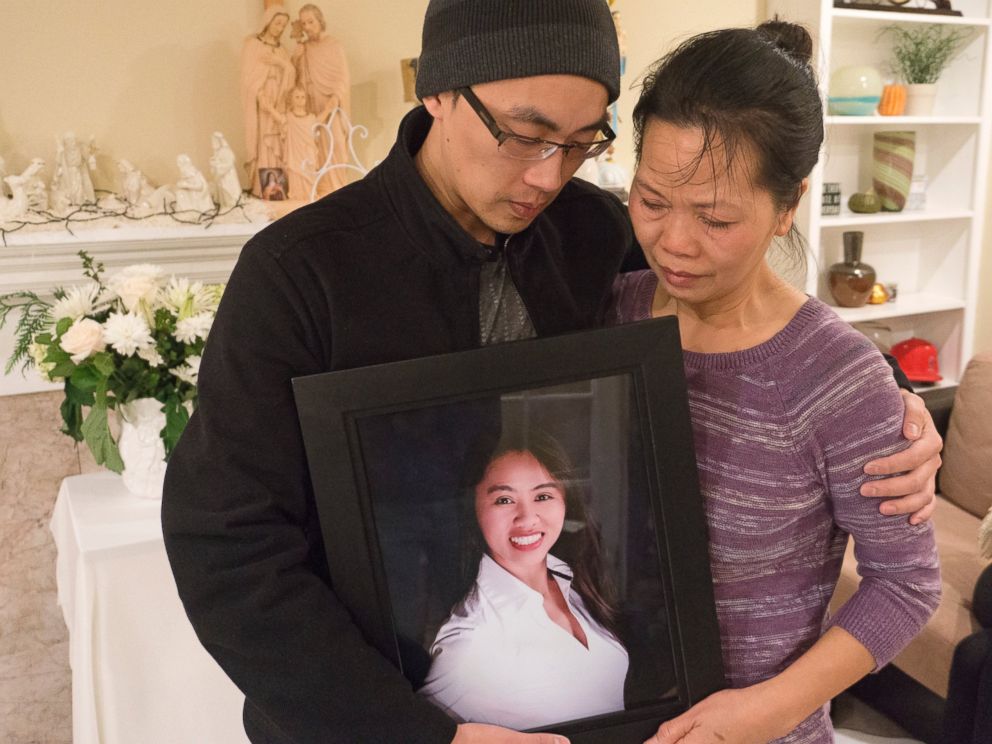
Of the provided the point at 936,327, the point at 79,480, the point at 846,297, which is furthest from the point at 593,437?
the point at 936,327

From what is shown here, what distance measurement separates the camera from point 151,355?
5.45 feet

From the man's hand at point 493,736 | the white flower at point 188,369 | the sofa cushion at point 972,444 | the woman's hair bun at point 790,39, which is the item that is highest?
the woman's hair bun at point 790,39

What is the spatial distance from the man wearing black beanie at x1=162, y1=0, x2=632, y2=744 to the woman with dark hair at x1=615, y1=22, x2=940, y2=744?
10 cm

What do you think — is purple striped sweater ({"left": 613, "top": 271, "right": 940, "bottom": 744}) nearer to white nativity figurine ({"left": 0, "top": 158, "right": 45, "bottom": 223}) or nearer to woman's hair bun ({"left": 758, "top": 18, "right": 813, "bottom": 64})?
woman's hair bun ({"left": 758, "top": 18, "right": 813, "bottom": 64})

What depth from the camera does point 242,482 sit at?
789 mm

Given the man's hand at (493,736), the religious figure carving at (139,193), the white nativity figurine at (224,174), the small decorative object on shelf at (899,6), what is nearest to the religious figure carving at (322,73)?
the white nativity figurine at (224,174)

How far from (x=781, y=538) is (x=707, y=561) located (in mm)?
112

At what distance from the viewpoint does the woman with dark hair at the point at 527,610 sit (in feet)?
2.69

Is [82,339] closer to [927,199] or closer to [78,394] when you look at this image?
[78,394]

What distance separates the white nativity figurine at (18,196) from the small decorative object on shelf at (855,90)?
262 cm

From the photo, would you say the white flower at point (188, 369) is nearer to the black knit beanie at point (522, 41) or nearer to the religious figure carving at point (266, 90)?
the religious figure carving at point (266, 90)

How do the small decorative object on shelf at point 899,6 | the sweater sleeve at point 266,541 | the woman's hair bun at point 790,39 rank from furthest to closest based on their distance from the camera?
1. the small decorative object on shelf at point 899,6
2. the woman's hair bun at point 790,39
3. the sweater sleeve at point 266,541

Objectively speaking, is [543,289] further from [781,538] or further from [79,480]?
[79,480]

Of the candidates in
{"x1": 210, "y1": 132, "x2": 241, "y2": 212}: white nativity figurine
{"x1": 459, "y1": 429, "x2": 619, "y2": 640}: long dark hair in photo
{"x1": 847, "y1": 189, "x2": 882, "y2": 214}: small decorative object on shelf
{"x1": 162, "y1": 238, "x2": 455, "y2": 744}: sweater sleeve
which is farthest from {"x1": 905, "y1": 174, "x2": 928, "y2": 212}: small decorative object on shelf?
{"x1": 162, "y1": 238, "x2": 455, "y2": 744}: sweater sleeve
